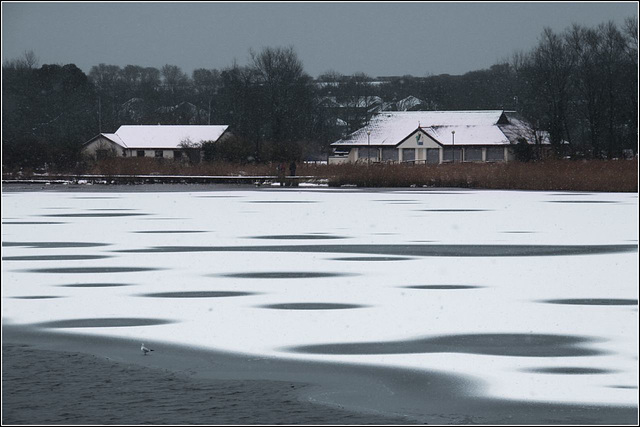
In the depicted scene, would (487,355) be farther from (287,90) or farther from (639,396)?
(287,90)

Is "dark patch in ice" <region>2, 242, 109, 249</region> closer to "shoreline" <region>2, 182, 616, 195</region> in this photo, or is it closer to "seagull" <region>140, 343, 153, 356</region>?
"seagull" <region>140, 343, 153, 356</region>

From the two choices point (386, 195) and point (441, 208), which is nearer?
point (441, 208)

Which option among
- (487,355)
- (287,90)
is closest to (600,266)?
(487,355)

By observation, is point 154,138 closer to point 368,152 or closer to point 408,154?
point 368,152

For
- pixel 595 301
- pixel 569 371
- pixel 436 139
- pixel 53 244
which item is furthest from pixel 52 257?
pixel 436 139

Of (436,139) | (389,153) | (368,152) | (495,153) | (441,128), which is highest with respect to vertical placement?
(441,128)

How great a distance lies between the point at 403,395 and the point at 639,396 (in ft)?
5.22

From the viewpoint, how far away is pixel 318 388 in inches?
307

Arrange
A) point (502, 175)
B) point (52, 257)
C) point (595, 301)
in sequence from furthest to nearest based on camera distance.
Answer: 1. point (502, 175)
2. point (52, 257)
3. point (595, 301)

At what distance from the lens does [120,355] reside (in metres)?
8.90

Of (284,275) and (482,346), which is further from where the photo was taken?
(284,275)

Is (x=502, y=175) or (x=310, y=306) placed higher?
(x=502, y=175)

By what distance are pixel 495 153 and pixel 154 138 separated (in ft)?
105

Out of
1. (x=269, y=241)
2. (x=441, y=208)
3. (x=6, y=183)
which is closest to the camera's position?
(x=269, y=241)
